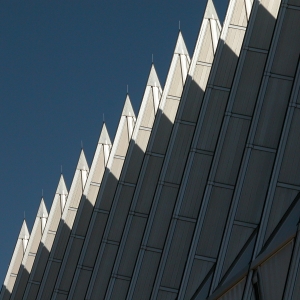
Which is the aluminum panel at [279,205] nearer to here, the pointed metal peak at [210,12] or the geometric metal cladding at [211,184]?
the geometric metal cladding at [211,184]

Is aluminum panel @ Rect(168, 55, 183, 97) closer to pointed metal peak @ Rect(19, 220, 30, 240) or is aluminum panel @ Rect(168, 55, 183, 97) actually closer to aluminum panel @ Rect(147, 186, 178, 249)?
aluminum panel @ Rect(147, 186, 178, 249)

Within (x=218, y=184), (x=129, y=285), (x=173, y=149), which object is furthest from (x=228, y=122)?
(x=129, y=285)

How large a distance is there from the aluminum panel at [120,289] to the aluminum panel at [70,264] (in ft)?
28.0

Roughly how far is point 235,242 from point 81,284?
58.3ft

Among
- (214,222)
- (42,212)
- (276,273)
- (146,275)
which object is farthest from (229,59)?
(42,212)

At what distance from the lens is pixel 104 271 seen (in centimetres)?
3575

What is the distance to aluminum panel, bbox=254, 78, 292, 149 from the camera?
22125mm

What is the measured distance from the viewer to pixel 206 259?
931 inches

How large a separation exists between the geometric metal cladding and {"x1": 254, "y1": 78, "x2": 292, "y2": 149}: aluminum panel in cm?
3

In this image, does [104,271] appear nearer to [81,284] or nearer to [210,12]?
[81,284]

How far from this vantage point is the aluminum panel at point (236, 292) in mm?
18828

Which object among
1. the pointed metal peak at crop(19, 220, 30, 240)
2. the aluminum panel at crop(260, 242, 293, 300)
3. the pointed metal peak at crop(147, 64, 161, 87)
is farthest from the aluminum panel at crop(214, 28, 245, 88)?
the pointed metal peak at crop(19, 220, 30, 240)

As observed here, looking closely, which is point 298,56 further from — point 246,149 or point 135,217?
point 135,217

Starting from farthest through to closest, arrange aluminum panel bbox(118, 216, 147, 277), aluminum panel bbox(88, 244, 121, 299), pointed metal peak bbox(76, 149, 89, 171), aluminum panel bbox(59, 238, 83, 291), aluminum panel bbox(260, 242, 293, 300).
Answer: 1. pointed metal peak bbox(76, 149, 89, 171)
2. aluminum panel bbox(59, 238, 83, 291)
3. aluminum panel bbox(88, 244, 121, 299)
4. aluminum panel bbox(118, 216, 147, 277)
5. aluminum panel bbox(260, 242, 293, 300)
